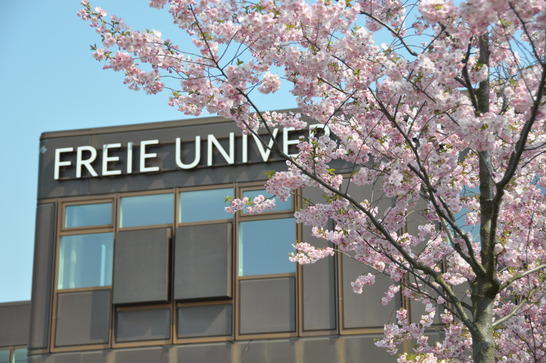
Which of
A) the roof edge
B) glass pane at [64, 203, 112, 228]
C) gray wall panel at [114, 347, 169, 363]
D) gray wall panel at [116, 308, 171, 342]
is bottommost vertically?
Result: gray wall panel at [114, 347, 169, 363]

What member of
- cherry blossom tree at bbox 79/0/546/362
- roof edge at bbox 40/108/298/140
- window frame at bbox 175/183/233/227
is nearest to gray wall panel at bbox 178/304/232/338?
window frame at bbox 175/183/233/227

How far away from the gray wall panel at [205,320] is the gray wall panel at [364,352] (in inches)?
100

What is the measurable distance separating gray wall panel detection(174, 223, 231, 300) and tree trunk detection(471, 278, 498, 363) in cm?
1071

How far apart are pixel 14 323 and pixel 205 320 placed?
1044 centimetres

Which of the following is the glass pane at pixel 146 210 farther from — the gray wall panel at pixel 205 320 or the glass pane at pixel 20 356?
the glass pane at pixel 20 356

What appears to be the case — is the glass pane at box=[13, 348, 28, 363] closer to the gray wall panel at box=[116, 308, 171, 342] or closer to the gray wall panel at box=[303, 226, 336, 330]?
the gray wall panel at box=[116, 308, 171, 342]

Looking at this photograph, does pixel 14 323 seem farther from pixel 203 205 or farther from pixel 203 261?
pixel 203 261

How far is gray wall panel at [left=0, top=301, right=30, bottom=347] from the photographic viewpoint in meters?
28.4

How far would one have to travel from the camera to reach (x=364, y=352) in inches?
762

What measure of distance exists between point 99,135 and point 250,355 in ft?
20.3

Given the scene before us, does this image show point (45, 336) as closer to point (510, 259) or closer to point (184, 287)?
point (184, 287)

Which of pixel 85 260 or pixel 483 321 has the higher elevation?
pixel 85 260

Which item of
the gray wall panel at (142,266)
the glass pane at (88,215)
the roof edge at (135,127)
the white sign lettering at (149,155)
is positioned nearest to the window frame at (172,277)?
the glass pane at (88,215)

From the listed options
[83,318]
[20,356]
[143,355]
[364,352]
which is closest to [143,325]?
[143,355]
